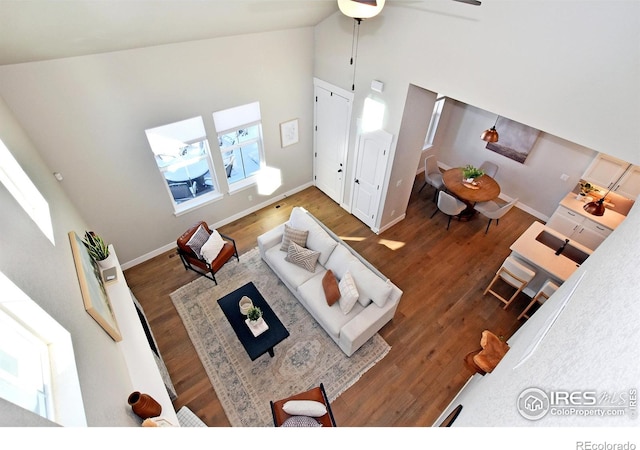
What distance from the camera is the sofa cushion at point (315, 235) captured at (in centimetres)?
497

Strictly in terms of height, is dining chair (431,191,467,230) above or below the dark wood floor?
above

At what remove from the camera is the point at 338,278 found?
4781 mm

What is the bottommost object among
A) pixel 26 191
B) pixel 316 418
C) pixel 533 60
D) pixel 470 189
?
pixel 316 418

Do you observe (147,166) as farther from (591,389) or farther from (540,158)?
(540,158)

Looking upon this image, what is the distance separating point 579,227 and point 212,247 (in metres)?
6.55

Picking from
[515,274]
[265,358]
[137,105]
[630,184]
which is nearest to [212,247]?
[265,358]

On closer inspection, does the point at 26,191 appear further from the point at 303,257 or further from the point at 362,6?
the point at 362,6

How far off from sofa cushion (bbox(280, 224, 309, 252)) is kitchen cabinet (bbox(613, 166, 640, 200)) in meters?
5.55

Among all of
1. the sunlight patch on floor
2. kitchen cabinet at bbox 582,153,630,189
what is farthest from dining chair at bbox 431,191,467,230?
kitchen cabinet at bbox 582,153,630,189

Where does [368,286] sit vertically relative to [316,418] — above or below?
above

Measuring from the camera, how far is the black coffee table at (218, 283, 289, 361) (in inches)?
160

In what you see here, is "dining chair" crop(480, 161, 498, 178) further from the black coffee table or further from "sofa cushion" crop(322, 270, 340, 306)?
the black coffee table

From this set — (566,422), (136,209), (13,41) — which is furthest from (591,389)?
(136,209)

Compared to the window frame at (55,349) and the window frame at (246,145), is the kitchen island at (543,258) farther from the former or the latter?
the window frame at (55,349)
